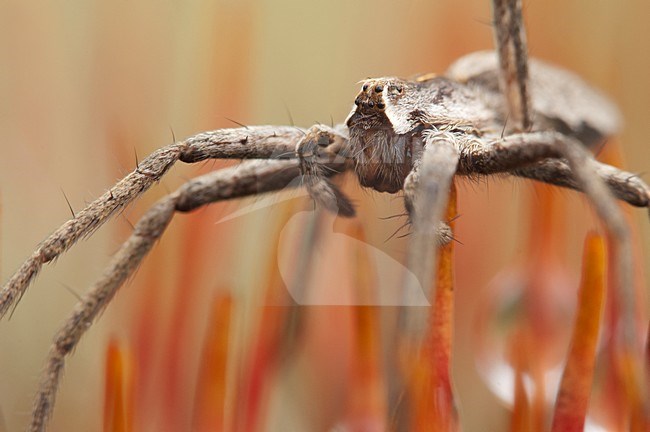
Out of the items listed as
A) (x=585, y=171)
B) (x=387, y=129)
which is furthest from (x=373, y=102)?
(x=585, y=171)

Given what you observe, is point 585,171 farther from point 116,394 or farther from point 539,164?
point 116,394

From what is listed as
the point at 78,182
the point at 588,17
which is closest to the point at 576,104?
the point at 588,17

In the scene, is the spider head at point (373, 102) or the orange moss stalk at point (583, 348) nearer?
the orange moss stalk at point (583, 348)

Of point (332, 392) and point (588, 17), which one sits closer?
point (332, 392)

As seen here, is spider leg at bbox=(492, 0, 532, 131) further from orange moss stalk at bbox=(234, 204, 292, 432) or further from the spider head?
orange moss stalk at bbox=(234, 204, 292, 432)

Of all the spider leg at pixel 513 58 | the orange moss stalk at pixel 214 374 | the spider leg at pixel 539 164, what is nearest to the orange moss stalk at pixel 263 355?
the orange moss stalk at pixel 214 374

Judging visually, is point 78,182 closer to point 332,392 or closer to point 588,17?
point 332,392

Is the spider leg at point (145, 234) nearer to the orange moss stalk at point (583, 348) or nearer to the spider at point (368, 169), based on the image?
the spider at point (368, 169)

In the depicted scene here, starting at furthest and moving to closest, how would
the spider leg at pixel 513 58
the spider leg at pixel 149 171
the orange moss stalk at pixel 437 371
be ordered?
the spider leg at pixel 513 58
the spider leg at pixel 149 171
the orange moss stalk at pixel 437 371
